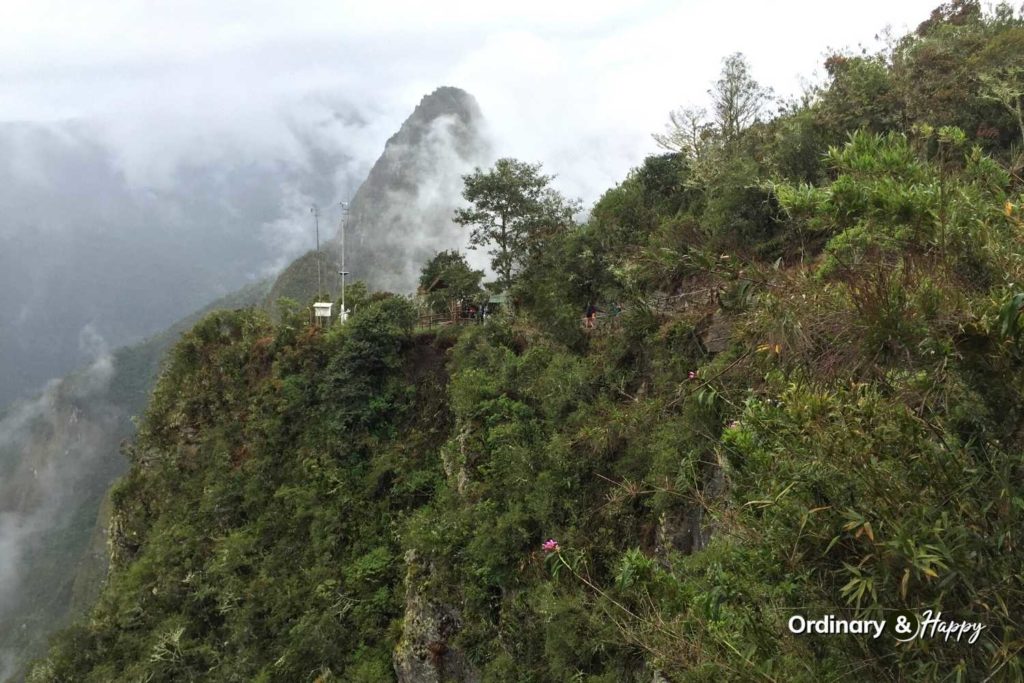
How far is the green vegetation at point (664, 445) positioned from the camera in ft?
7.11

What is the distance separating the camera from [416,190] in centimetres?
7262

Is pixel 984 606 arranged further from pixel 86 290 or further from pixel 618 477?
pixel 86 290

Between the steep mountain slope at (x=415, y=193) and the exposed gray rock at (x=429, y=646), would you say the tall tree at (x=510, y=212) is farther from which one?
the steep mountain slope at (x=415, y=193)

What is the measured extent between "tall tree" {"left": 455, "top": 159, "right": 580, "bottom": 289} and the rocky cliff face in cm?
4717

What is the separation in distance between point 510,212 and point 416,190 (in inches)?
2458

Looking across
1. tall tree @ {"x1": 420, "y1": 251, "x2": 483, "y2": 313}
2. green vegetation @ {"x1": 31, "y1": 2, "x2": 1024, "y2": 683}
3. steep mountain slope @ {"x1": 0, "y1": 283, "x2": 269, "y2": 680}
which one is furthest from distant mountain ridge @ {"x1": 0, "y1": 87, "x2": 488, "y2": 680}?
tall tree @ {"x1": 420, "y1": 251, "x2": 483, "y2": 313}

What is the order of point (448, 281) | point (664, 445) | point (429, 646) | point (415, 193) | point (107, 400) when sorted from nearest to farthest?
point (664, 445), point (429, 646), point (448, 281), point (107, 400), point (415, 193)

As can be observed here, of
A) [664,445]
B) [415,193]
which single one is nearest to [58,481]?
[415,193]

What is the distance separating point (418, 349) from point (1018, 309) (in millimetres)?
13252

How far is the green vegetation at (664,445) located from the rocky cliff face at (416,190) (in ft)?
Answer: 157

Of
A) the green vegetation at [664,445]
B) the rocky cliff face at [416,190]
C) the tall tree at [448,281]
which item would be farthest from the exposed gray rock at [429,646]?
the rocky cliff face at [416,190]

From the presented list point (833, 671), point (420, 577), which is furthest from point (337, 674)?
point (833, 671)

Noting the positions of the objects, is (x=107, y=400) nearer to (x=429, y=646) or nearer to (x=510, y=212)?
(x=510, y=212)

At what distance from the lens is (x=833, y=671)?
228 cm
